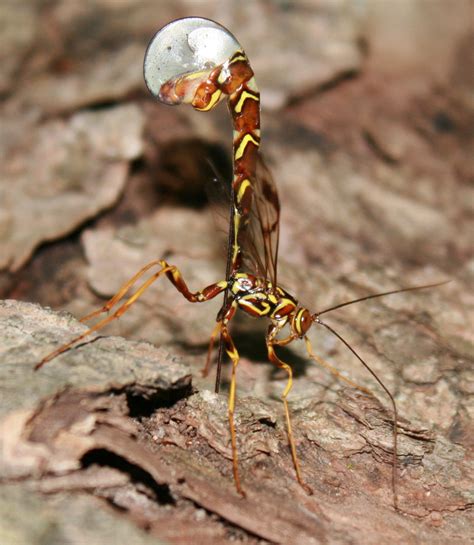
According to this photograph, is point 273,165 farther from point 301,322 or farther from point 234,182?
point 301,322

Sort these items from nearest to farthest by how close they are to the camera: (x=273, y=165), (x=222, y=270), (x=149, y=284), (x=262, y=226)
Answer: (x=149, y=284) < (x=262, y=226) < (x=222, y=270) < (x=273, y=165)

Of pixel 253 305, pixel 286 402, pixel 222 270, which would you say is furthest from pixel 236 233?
pixel 286 402

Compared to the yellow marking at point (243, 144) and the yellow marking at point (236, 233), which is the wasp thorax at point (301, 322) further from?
the yellow marking at point (243, 144)

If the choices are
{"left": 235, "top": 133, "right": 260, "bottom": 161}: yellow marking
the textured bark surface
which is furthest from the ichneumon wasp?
the textured bark surface

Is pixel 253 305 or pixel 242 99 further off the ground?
pixel 242 99

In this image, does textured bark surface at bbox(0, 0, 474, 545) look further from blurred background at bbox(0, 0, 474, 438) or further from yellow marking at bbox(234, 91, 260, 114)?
yellow marking at bbox(234, 91, 260, 114)

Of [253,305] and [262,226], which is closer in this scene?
[253,305]

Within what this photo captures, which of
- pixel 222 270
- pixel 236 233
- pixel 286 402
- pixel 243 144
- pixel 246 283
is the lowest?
pixel 286 402
